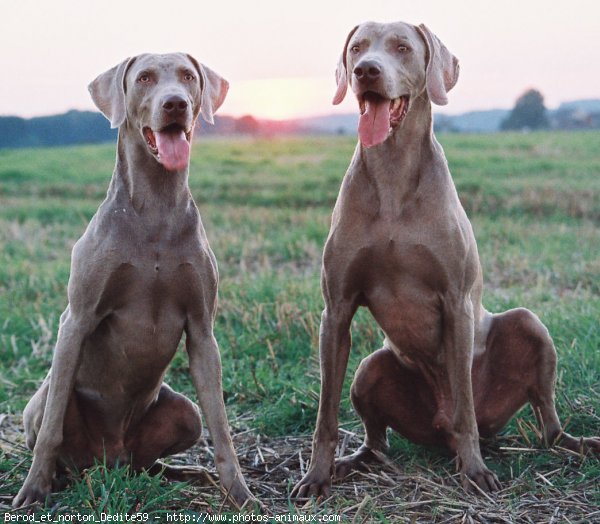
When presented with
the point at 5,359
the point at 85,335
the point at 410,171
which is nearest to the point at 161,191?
the point at 85,335

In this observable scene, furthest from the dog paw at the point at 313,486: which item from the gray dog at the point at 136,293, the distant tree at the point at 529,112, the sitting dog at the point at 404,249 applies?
the distant tree at the point at 529,112

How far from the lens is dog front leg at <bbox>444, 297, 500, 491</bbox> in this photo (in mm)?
3801

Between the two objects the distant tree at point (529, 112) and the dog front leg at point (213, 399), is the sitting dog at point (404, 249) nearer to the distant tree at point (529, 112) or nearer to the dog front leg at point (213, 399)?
the dog front leg at point (213, 399)

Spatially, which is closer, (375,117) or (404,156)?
(375,117)

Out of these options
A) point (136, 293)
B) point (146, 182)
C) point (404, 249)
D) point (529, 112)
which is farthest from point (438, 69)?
point (529, 112)

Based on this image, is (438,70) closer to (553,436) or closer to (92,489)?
(553,436)

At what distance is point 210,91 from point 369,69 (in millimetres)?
753

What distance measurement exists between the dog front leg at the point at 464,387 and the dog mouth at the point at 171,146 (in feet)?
4.26

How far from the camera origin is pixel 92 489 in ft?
11.5

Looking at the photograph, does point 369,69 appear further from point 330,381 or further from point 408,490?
point 408,490

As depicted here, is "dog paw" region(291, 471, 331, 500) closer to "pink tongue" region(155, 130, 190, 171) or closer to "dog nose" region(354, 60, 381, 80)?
"pink tongue" region(155, 130, 190, 171)

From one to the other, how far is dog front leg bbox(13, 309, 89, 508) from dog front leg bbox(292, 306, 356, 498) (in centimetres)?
106

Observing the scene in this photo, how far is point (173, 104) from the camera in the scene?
3408 millimetres

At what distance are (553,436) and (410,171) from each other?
1485 mm
